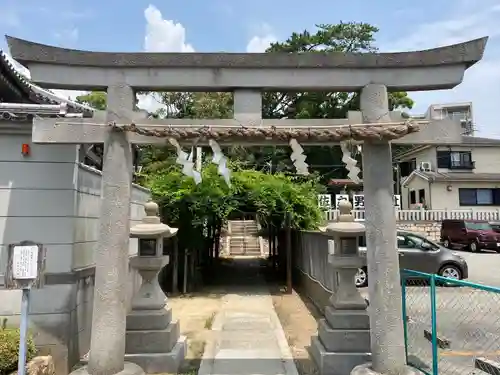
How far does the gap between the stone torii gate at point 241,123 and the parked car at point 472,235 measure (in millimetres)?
20609

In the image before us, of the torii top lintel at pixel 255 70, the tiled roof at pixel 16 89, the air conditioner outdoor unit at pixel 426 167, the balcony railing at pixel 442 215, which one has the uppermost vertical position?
the air conditioner outdoor unit at pixel 426 167

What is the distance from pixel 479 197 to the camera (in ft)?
92.5

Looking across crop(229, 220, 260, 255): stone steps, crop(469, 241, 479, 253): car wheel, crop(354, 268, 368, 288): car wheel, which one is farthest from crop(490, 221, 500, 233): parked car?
crop(354, 268, 368, 288): car wheel

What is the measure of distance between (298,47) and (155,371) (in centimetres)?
3214

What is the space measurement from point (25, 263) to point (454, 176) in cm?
2964

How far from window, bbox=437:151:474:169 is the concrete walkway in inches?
1000

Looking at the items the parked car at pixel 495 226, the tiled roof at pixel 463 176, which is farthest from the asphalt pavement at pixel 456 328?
the tiled roof at pixel 463 176

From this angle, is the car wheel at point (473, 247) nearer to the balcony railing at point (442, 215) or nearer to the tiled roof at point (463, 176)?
the balcony railing at point (442, 215)

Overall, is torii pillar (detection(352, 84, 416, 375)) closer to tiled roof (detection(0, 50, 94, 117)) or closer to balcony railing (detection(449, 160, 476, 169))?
tiled roof (detection(0, 50, 94, 117))

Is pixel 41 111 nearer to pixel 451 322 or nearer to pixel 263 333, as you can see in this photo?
pixel 263 333

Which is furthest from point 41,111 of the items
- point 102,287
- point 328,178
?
point 328,178

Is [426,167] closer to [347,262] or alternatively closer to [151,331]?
[347,262]

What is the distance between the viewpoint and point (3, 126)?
16.0ft

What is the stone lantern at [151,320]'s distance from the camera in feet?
17.2
